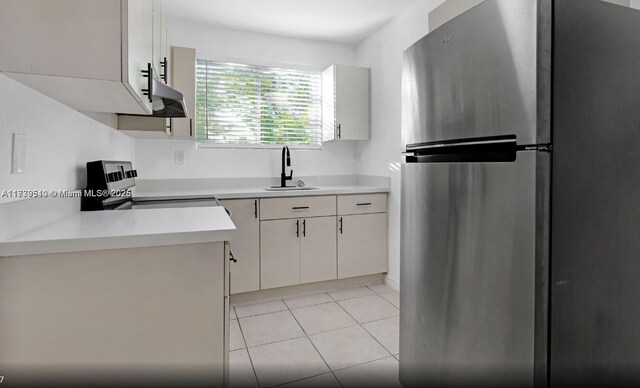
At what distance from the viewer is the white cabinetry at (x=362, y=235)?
9.84ft

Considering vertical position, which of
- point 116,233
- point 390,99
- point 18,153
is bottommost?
Answer: point 116,233

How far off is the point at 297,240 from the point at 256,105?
140 cm

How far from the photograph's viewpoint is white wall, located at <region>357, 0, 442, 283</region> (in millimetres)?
2867

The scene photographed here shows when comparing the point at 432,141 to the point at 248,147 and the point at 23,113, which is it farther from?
the point at 248,147

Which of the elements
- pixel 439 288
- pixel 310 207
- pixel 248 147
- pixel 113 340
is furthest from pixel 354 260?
pixel 113 340


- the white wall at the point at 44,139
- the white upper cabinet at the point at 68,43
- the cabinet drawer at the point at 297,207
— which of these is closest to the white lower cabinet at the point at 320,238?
the cabinet drawer at the point at 297,207

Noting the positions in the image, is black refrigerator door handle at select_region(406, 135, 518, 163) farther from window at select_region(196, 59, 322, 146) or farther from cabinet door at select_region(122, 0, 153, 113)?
window at select_region(196, 59, 322, 146)

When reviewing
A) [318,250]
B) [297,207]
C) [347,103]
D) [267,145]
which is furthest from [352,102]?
[318,250]

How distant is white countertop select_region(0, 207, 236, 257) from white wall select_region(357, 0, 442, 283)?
2.01 m

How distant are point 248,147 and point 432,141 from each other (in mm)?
2265

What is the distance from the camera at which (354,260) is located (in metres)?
3.05

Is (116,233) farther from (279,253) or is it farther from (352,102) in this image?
(352,102)

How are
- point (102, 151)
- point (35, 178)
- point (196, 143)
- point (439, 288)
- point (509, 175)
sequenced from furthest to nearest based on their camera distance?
point (196, 143)
point (102, 151)
point (439, 288)
point (35, 178)
point (509, 175)

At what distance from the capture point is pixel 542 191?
3.11 feet
